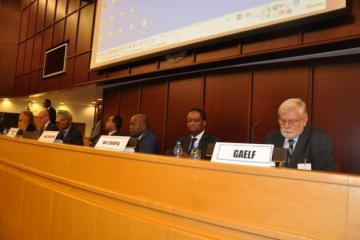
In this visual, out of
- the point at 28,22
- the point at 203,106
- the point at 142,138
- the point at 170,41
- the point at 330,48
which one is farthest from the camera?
the point at 28,22

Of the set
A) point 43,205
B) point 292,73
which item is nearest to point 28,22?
point 292,73

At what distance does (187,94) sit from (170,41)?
100 cm

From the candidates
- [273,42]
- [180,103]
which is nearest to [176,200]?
[273,42]

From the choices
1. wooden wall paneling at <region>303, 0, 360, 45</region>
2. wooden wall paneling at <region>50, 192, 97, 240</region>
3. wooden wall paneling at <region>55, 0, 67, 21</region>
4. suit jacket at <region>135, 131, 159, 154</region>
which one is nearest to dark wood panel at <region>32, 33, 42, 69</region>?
wooden wall paneling at <region>55, 0, 67, 21</region>

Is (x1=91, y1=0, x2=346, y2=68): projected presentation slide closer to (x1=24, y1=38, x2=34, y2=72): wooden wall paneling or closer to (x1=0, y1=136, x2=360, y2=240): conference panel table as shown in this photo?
(x1=0, y1=136, x2=360, y2=240): conference panel table

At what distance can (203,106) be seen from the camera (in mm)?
4129

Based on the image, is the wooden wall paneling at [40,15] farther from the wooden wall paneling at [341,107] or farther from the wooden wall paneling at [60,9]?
the wooden wall paneling at [341,107]

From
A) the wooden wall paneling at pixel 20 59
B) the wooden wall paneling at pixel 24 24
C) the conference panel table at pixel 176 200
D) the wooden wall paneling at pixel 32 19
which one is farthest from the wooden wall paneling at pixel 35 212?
the wooden wall paneling at pixel 24 24

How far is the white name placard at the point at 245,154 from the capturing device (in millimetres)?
943

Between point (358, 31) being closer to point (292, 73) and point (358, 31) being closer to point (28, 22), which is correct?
point (292, 73)

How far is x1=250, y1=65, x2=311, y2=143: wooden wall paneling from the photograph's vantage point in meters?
3.24

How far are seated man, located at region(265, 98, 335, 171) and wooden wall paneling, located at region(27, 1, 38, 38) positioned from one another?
7.90m

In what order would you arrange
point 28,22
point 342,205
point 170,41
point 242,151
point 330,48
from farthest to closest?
1. point 28,22
2. point 170,41
3. point 330,48
4. point 242,151
5. point 342,205

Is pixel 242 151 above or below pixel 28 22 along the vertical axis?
below
